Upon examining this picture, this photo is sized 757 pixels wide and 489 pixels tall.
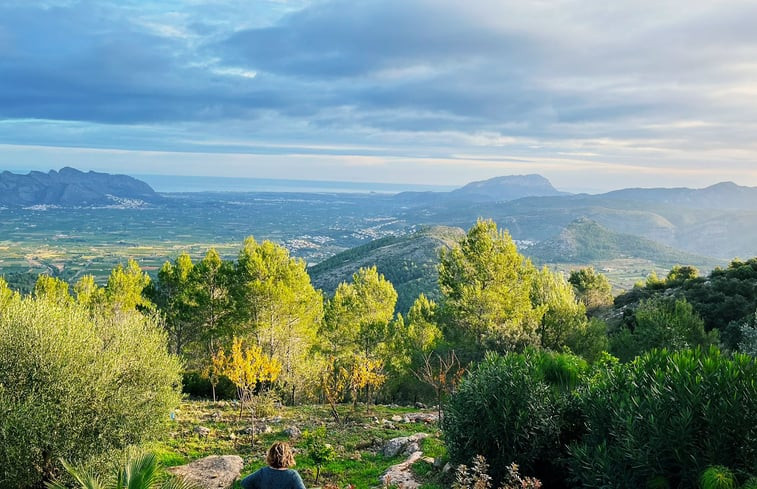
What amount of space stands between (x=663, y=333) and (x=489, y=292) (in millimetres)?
9747

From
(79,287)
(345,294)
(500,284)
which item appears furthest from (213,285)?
(500,284)

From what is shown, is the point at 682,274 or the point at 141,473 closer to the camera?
the point at 141,473

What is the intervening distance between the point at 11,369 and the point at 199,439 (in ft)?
29.6

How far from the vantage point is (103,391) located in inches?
617

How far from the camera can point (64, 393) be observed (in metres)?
15.0

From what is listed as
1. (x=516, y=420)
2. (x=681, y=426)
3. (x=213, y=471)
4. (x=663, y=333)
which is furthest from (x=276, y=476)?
(x=663, y=333)

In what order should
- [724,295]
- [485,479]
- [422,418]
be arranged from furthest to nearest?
[724,295]
[422,418]
[485,479]

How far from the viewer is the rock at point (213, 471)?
50.6 feet

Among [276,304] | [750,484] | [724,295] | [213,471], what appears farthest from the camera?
[724,295]

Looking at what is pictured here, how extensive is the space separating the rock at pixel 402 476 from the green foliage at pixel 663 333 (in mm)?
16066

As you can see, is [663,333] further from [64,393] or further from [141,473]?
[64,393]

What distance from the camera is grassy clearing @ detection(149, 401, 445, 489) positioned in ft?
55.2

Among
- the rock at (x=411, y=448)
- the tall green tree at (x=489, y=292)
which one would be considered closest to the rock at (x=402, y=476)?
the rock at (x=411, y=448)

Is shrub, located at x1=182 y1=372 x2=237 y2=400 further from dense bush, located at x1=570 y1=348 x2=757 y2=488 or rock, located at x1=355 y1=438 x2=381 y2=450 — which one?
dense bush, located at x1=570 y1=348 x2=757 y2=488
